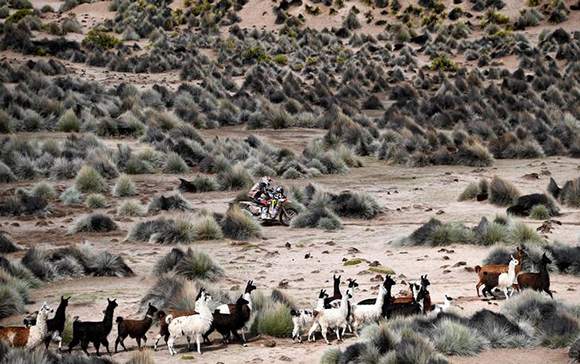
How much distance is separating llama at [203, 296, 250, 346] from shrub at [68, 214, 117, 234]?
9517mm

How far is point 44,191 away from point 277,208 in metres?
7.02

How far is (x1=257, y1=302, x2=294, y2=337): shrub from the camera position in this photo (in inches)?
467

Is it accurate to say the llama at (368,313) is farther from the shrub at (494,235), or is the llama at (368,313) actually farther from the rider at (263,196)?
the rider at (263,196)

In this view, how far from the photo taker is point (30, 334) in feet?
34.1

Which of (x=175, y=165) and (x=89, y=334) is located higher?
(x=175, y=165)

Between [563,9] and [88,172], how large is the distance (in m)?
43.3

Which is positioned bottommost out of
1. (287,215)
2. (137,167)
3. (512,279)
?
(512,279)

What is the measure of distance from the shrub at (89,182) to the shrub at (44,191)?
797 millimetres

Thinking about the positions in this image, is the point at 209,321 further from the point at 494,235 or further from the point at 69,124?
the point at 69,124

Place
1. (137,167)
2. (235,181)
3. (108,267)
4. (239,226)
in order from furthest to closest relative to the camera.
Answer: (137,167) < (235,181) < (239,226) < (108,267)

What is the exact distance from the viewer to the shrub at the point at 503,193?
22.5 metres

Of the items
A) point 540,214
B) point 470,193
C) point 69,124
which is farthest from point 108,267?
point 69,124

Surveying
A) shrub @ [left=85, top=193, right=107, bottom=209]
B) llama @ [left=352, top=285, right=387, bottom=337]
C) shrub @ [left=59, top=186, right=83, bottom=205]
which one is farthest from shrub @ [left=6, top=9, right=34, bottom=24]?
llama @ [left=352, top=285, right=387, bottom=337]

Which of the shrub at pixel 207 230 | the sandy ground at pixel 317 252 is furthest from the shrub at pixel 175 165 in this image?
the shrub at pixel 207 230
